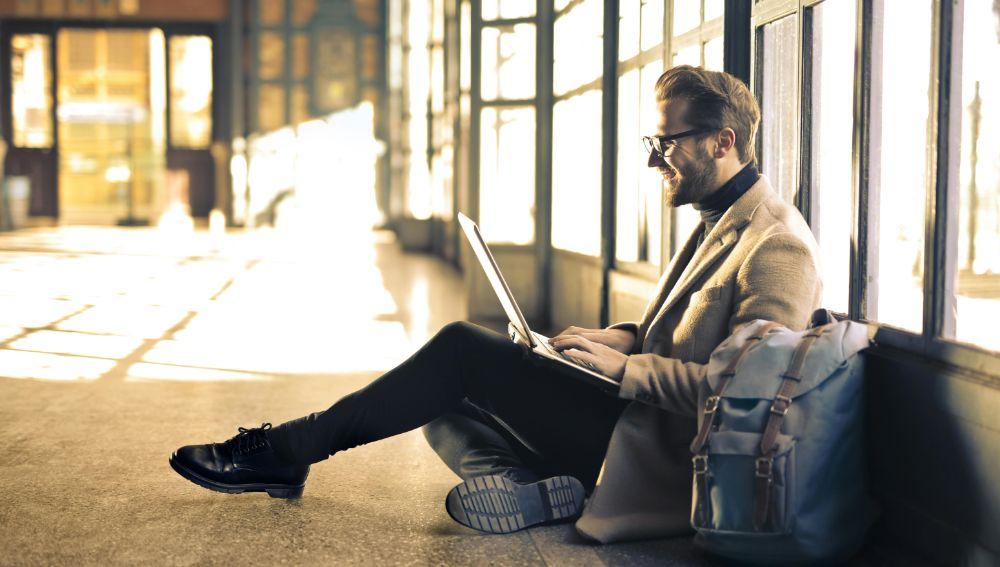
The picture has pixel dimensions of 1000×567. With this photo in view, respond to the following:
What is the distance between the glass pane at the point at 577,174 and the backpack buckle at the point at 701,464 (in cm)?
381

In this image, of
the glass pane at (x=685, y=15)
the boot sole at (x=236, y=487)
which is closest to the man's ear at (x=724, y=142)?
the boot sole at (x=236, y=487)

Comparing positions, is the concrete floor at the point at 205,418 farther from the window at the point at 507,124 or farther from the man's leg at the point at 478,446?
the window at the point at 507,124

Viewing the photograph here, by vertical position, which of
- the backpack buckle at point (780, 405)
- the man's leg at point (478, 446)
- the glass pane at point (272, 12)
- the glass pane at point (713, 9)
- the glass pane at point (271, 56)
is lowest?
the man's leg at point (478, 446)

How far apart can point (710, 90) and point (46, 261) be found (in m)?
10.0

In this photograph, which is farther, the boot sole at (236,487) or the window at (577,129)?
the window at (577,129)

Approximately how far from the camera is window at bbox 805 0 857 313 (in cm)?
295

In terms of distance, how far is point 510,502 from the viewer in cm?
270

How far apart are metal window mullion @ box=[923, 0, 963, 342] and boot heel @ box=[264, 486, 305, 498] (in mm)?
1503

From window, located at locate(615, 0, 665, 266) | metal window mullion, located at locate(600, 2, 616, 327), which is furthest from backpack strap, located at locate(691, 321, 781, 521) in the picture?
metal window mullion, located at locate(600, 2, 616, 327)

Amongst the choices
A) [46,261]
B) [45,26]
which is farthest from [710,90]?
[45,26]

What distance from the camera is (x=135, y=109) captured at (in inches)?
765

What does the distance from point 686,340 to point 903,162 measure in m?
0.66

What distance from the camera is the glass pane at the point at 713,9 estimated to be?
3932 mm

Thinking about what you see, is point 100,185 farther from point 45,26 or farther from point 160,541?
point 160,541
